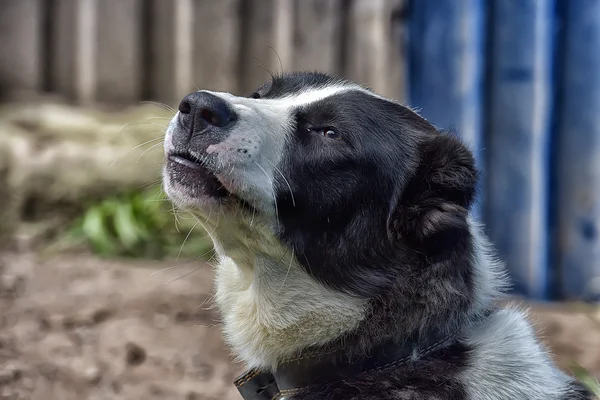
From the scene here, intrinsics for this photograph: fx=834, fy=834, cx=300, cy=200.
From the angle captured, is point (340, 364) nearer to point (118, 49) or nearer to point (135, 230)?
point (135, 230)

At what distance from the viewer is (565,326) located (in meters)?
4.61

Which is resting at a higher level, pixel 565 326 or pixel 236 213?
pixel 236 213

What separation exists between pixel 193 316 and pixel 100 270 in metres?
0.75

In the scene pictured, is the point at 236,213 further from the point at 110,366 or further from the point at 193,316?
the point at 193,316

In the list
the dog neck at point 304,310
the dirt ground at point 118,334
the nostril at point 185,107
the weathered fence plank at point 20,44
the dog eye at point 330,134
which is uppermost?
the nostril at point 185,107

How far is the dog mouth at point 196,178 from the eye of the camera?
247cm

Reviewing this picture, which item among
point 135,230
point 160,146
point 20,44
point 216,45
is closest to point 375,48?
point 216,45

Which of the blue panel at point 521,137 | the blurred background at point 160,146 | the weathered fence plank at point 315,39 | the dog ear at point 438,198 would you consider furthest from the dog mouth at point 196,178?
the weathered fence plank at point 315,39

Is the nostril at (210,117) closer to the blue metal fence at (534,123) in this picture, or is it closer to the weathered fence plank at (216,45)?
the blue metal fence at (534,123)

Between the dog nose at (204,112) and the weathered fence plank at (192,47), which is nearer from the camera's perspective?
the dog nose at (204,112)

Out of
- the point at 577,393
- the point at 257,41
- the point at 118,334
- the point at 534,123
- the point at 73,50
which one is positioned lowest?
the point at 118,334

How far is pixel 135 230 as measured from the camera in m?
5.59

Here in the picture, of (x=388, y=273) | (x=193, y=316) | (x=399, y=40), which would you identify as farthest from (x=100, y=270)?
(x=388, y=273)

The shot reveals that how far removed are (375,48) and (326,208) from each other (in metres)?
3.25
